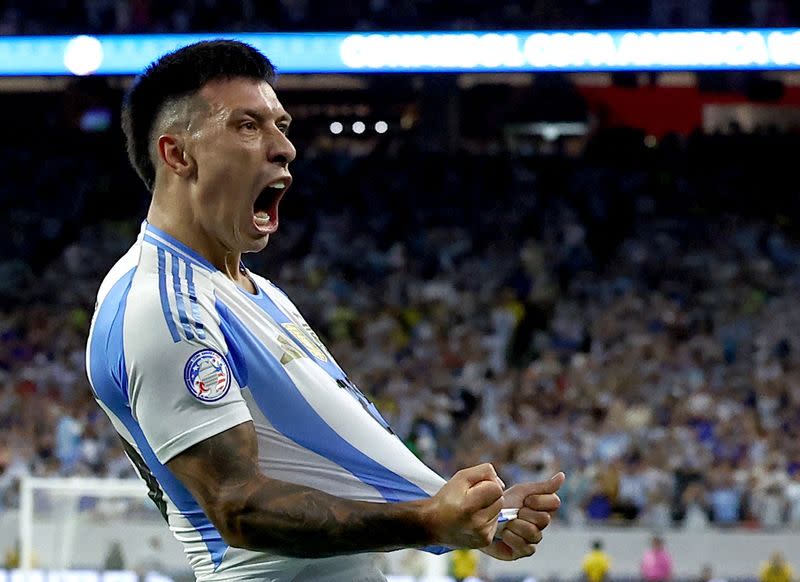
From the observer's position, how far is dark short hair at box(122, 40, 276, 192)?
220 centimetres

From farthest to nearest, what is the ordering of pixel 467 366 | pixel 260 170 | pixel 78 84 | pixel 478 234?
pixel 78 84 → pixel 478 234 → pixel 467 366 → pixel 260 170

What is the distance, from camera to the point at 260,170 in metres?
2.16

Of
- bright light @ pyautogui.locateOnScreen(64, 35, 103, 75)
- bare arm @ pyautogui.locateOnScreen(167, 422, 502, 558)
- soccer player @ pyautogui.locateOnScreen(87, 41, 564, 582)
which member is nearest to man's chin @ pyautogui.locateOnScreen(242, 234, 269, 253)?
soccer player @ pyautogui.locateOnScreen(87, 41, 564, 582)

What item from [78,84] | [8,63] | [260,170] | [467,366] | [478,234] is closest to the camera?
[260,170]

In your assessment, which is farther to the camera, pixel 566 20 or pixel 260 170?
pixel 566 20

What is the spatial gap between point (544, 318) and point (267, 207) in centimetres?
1219

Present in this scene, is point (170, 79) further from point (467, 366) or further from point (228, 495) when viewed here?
point (467, 366)

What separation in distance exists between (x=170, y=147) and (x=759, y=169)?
49.2 ft

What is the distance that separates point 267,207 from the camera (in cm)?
222

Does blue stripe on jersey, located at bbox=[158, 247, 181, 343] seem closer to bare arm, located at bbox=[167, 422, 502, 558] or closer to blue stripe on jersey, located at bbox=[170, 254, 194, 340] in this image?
blue stripe on jersey, located at bbox=[170, 254, 194, 340]

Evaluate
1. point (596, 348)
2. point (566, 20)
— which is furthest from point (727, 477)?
point (566, 20)

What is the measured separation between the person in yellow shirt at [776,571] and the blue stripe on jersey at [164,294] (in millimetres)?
8524

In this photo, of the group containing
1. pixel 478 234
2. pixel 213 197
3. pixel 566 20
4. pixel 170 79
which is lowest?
pixel 213 197

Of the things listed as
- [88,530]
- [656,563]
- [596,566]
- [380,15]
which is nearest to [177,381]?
[88,530]
